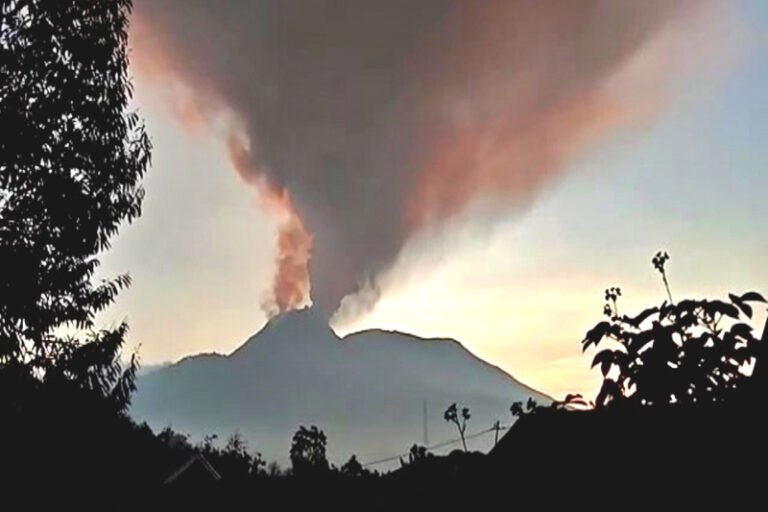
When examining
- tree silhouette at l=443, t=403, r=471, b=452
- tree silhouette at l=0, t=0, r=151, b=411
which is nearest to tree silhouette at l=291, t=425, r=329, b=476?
tree silhouette at l=0, t=0, r=151, b=411

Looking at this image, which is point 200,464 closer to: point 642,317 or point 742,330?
point 642,317

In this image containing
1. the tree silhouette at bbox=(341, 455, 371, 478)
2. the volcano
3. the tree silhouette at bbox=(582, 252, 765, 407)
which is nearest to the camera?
the tree silhouette at bbox=(582, 252, 765, 407)

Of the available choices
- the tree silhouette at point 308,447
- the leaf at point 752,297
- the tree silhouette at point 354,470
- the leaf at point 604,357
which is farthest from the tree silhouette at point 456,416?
the tree silhouette at point 308,447

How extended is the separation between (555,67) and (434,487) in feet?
17.9

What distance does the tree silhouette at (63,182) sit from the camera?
1013 centimetres

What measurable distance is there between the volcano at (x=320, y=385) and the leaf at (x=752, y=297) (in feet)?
222

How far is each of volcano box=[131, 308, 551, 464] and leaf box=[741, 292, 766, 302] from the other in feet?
222

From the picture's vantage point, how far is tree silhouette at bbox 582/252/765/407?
279cm

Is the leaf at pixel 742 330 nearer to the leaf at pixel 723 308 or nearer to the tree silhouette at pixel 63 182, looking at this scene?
the leaf at pixel 723 308

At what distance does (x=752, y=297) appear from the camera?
309 cm

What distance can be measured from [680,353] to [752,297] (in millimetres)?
472

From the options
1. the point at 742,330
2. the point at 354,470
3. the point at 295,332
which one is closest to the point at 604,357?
the point at 742,330

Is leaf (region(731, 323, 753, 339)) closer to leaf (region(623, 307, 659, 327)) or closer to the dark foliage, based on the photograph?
leaf (region(623, 307, 659, 327))

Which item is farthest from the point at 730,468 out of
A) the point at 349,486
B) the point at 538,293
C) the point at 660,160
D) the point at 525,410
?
the point at 349,486
